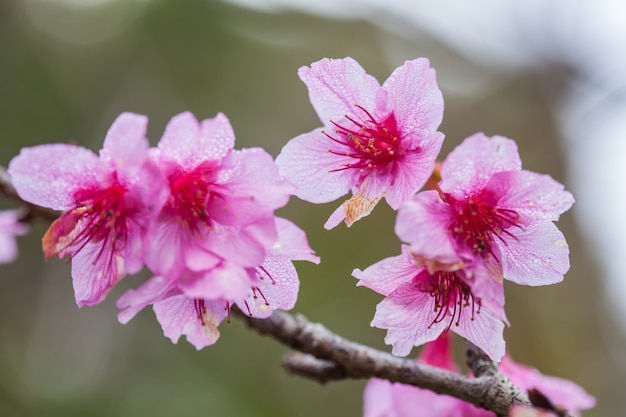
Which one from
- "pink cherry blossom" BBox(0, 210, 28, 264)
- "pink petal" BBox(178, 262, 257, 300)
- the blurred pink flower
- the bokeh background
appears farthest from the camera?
the bokeh background

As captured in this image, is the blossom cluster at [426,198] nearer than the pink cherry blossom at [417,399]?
Yes

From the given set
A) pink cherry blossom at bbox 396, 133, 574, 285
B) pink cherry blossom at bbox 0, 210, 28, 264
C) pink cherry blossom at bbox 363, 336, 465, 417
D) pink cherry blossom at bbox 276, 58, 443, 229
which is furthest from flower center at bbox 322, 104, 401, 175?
pink cherry blossom at bbox 0, 210, 28, 264

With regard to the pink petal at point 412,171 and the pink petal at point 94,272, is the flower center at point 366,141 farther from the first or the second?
the pink petal at point 94,272

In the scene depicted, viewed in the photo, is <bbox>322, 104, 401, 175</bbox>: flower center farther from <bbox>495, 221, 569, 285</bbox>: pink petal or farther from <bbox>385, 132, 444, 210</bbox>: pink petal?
<bbox>495, 221, 569, 285</bbox>: pink petal

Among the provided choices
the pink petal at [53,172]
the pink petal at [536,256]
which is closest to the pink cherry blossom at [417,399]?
the pink petal at [536,256]

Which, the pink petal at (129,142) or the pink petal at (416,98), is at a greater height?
the pink petal at (416,98)

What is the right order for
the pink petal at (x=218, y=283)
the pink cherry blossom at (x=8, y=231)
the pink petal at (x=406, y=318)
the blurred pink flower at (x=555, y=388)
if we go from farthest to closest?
the pink cherry blossom at (x=8, y=231) < the blurred pink flower at (x=555, y=388) < the pink petal at (x=406, y=318) < the pink petal at (x=218, y=283)

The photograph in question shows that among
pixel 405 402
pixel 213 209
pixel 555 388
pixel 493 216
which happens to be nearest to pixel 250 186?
pixel 213 209

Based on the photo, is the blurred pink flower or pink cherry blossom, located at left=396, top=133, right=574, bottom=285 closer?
pink cherry blossom, located at left=396, top=133, right=574, bottom=285
